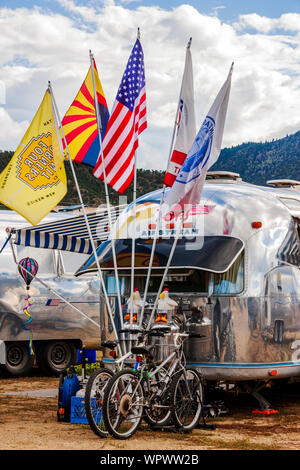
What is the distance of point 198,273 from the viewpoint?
9.82 metres

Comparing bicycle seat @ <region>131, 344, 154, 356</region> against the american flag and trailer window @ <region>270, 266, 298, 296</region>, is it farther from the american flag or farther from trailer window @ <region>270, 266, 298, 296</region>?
the american flag

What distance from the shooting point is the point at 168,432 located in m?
8.75

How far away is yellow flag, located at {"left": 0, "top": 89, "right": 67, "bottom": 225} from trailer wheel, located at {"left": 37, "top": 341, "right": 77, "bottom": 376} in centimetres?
593

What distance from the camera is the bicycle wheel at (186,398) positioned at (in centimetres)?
871

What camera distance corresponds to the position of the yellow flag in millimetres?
9938

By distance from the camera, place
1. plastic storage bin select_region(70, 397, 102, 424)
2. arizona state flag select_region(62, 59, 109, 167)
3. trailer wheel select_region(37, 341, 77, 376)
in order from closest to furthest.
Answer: plastic storage bin select_region(70, 397, 102, 424), arizona state flag select_region(62, 59, 109, 167), trailer wheel select_region(37, 341, 77, 376)

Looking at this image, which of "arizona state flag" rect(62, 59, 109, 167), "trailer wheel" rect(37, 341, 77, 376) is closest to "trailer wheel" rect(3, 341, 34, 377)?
"trailer wheel" rect(37, 341, 77, 376)

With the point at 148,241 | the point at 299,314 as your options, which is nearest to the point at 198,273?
the point at 148,241

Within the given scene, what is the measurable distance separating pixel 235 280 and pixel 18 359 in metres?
6.85

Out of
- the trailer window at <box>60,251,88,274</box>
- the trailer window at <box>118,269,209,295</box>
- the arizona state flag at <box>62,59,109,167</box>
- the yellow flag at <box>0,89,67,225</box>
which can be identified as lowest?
the trailer window at <box>118,269,209,295</box>

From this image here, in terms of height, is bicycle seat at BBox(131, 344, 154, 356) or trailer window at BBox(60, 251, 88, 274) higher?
trailer window at BBox(60, 251, 88, 274)

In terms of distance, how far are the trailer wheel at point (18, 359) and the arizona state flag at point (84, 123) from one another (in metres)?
5.25

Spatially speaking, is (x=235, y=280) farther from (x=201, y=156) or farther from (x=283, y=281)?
(x=201, y=156)
